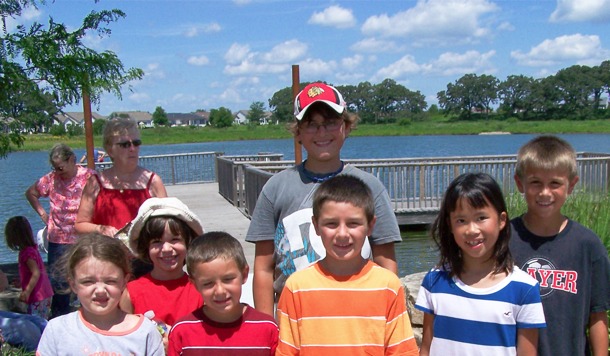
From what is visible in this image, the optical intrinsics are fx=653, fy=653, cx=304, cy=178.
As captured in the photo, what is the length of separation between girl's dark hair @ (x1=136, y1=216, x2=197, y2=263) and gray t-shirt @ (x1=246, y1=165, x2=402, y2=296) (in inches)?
15.4

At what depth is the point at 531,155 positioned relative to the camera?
2734mm

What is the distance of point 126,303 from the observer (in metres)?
2.85

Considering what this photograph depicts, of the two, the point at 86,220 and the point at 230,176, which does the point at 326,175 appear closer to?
the point at 86,220

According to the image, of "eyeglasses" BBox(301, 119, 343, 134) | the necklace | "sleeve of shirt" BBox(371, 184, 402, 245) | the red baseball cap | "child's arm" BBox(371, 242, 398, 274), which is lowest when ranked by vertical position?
"child's arm" BBox(371, 242, 398, 274)

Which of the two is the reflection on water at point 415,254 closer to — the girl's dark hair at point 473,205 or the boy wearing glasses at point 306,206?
the girl's dark hair at point 473,205

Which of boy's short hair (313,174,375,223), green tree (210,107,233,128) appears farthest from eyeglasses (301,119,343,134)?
green tree (210,107,233,128)

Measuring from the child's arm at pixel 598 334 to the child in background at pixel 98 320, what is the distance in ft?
5.72

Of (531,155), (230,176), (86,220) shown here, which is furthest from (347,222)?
(230,176)

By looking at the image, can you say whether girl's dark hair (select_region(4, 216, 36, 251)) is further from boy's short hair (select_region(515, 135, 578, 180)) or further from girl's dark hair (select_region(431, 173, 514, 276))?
boy's short hair (select_region(515, 135, 578, 180))

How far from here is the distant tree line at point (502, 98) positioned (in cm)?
7869

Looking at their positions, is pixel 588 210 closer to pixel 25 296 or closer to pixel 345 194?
pixel 345 194

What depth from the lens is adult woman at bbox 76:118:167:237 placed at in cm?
375

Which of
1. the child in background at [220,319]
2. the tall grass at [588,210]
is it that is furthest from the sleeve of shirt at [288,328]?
the tall grass at [588,210]

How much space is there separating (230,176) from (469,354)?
11.9 meters
